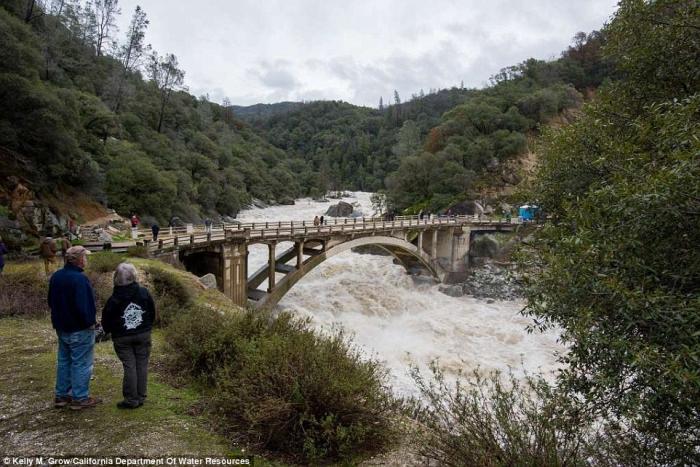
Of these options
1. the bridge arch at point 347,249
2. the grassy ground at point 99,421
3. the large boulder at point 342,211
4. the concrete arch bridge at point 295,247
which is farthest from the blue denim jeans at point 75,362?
the large boulder at point 342,211

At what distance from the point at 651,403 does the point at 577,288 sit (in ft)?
4.01

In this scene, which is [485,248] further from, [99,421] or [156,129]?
[156,129]

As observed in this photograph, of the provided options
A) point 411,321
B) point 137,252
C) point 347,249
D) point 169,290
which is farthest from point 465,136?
point 169,290

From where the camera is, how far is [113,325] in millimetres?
4125

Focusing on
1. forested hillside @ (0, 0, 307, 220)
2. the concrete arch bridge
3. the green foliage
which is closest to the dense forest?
forested hillside @ (0, 0, 307, 220)

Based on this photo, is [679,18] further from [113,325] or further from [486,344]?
[486,344]

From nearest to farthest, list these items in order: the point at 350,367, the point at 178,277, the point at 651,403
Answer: the point at 651,403, the point at 350,367, the point at 178,277

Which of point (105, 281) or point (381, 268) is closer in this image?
point (105, 281)

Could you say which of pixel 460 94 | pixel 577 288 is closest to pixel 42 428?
pixel 577 288

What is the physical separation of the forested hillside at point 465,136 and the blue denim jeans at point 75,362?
32.5ft

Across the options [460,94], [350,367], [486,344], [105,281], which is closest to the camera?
[350,367]

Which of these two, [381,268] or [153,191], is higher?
[153,191]

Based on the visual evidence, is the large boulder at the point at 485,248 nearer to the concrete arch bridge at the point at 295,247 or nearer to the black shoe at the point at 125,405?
the concrete arch bridge at the point at 295,247

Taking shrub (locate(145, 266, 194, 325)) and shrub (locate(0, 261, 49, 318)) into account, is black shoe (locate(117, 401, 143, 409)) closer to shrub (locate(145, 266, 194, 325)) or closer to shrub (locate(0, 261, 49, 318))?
shrub (locate(145, 266, 194, 325))
